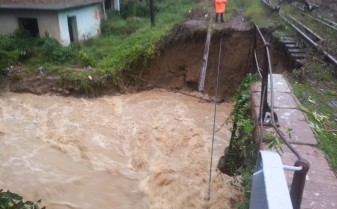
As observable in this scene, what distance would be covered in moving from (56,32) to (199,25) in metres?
5.63

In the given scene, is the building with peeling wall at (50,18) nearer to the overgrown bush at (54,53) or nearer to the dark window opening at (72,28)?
the dark window opening at (72,28)

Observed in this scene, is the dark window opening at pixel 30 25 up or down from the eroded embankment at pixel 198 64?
up

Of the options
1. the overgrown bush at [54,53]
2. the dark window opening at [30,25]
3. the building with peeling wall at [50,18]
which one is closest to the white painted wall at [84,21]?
the building with peeling wall at [50,18]

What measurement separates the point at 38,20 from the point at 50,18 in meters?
0.59

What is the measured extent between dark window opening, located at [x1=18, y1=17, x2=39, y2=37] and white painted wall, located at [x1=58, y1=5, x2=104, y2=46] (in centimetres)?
122

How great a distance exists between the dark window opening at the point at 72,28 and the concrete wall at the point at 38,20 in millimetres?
1036

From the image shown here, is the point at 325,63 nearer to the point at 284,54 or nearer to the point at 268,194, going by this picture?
the point at 284,54

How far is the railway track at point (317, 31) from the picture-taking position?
7184 millimetres

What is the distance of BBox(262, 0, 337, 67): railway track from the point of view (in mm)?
7184

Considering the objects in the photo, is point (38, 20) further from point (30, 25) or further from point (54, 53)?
point (54, 53)

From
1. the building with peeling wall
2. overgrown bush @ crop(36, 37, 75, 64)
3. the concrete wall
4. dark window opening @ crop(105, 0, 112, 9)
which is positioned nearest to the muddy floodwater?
overgrown bush @ crop(36, 37, 75, 64)

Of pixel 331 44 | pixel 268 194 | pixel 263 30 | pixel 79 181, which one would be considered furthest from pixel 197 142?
pixel 268 194

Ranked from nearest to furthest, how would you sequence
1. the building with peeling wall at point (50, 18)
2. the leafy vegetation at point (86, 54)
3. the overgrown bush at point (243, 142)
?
the overgrown bush at point (243, 142) < the leafy vegetation at point (86, 54) < the building with peeling wall at point (50, 18)

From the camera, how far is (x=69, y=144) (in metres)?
8.35
